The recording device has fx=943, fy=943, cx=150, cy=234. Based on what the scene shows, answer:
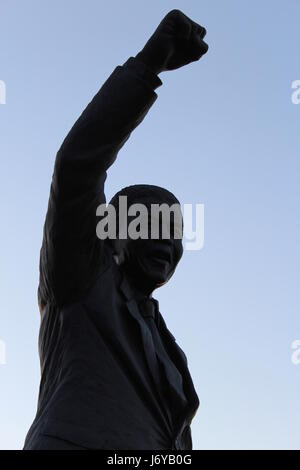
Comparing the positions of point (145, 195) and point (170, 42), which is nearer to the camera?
point (170, 42)

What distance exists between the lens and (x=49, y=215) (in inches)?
213

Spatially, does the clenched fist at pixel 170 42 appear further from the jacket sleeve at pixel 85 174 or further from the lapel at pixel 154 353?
the lapel at pixel 154 353

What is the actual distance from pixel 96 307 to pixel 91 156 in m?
0.85

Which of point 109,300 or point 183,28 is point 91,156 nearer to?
point 109,300

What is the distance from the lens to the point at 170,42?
18.1 ft

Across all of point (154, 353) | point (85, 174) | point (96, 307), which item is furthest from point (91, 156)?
point (154, 353)

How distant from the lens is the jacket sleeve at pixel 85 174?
527 centimetres

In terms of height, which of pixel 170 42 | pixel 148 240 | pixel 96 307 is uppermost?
pixel 170 42

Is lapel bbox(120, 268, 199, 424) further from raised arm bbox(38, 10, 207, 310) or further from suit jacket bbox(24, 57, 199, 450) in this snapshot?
raised arm bbox(38, 10, 207, 310)

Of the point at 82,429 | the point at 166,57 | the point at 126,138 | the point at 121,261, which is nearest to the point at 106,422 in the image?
the point at 82,429

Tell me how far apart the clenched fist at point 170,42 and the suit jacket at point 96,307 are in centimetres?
9

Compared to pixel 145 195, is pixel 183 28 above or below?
above

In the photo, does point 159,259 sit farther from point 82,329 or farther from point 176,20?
point 176,20

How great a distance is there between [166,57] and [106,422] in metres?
2.14
